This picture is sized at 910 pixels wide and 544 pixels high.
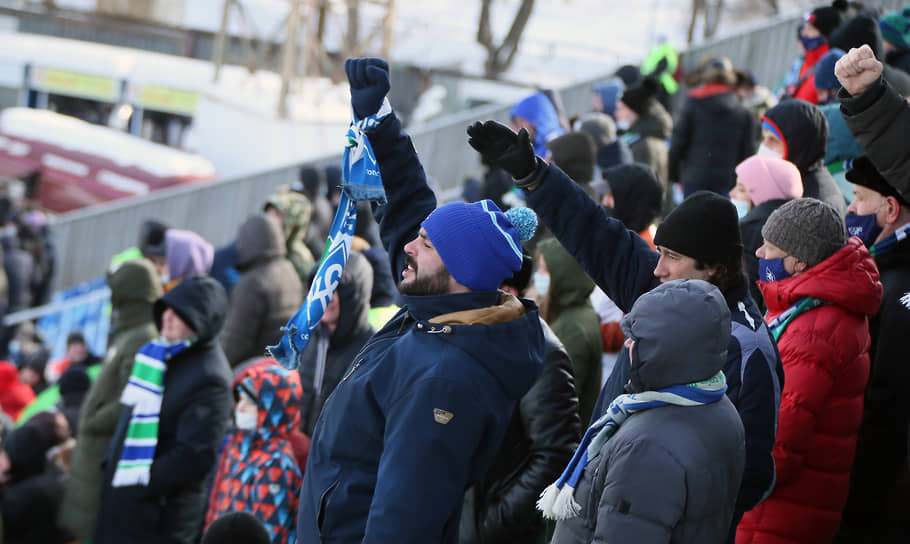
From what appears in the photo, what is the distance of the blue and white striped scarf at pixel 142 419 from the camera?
4988mm

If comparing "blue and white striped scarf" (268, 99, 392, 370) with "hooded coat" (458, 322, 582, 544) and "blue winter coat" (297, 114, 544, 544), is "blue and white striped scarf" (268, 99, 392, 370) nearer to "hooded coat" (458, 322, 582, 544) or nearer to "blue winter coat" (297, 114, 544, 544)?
"blue winter coat" (297, 114, 544, 544)

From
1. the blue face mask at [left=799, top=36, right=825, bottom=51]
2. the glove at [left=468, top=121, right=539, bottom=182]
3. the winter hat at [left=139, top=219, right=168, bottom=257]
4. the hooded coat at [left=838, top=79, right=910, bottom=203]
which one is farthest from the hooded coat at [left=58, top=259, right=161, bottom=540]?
the blue face mask at [left=799, top=36, right=825, bottom=51]

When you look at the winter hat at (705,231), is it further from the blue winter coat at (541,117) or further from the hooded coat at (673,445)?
the blue winter coat at (541,117)

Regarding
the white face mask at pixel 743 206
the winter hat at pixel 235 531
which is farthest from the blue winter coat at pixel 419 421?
the white face mask at pixel 743 206

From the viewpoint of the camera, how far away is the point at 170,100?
21484 mm

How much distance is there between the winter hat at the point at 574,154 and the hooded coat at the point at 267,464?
265 centimetres

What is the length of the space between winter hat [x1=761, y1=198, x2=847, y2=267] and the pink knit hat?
97 centimetres

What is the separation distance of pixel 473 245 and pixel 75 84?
66.1 ft

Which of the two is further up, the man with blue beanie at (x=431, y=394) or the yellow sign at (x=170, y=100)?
the man with blue beanie at (x=431, y=394)

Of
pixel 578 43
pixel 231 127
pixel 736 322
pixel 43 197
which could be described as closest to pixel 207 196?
pixel 43 197

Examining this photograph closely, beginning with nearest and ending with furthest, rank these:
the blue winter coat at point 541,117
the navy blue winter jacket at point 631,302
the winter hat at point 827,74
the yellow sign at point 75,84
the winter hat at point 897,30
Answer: the navy blue winter jacket at point 631,302 → the winter hat at point 827,74 → the winter hat at point 897,30 → the blue winter coat at point 541,117 → the yellow sign at point 75,84

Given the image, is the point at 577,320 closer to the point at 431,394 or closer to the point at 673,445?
the point at 673,445

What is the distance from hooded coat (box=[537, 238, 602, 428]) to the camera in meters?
Answer: 4.64

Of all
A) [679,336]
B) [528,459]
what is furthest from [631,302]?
[679,336]
